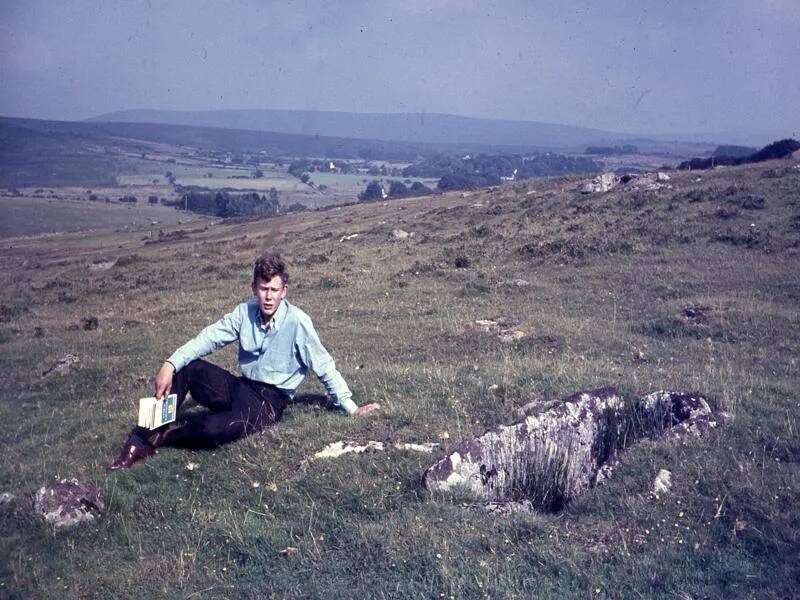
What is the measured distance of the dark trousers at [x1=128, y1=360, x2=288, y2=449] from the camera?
660 centimetres

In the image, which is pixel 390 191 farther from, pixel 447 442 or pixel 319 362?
pixel 447 442

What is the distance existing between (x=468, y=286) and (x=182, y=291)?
1048 cm

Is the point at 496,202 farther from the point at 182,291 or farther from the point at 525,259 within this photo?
the point at 182,291

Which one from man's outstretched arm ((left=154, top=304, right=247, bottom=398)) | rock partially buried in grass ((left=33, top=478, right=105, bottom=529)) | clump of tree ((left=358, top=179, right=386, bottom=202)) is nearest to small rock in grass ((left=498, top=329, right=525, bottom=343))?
man's outstretched arm ((left=154, top=304, right=247, bottom=398))

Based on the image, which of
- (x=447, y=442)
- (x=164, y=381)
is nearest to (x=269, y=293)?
(x=164, y=381)

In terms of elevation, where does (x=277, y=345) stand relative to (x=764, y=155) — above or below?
below

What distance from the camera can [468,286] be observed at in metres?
17.3

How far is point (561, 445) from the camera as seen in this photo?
6293mm

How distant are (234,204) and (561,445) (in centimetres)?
6293

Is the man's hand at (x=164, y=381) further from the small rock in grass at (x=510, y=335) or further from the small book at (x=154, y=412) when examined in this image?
the small rock in grass at (x=510, y=335)

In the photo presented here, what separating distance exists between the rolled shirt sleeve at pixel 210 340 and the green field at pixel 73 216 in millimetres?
40355

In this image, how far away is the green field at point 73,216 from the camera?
44094 mm

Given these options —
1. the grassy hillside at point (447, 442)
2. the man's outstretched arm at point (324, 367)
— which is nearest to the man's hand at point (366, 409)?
the man's outstretched arm at point (324, 367)

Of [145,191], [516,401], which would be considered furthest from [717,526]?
[145,191]
